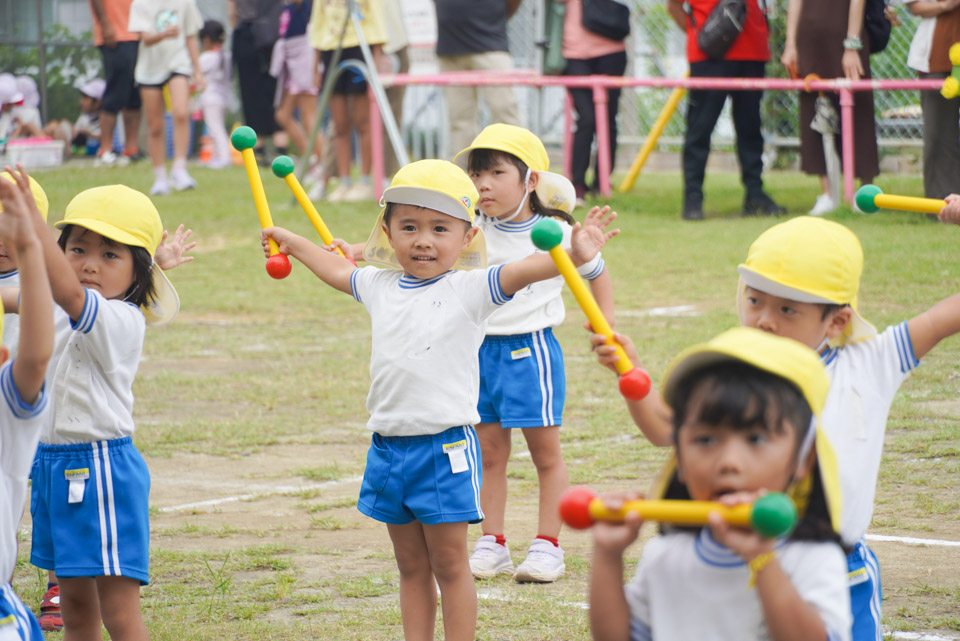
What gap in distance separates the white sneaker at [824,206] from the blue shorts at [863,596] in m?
7.44

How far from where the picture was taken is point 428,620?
3482mm

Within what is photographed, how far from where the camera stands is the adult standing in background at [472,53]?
11047 millimetres

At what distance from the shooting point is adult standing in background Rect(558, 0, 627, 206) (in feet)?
36.5

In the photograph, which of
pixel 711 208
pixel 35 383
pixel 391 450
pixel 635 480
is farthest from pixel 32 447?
pixel 711 208

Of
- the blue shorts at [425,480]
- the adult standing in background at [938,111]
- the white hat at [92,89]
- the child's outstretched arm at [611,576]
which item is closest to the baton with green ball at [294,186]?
the blue shorts at [425,480]

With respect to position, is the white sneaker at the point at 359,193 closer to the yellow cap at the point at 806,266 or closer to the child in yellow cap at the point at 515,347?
the child in yellow cap at the point at 515,347

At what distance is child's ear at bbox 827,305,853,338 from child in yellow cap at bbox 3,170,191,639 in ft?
5.64

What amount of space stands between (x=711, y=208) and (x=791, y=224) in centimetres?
861

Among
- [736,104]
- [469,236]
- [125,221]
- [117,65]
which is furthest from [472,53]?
[125,221]

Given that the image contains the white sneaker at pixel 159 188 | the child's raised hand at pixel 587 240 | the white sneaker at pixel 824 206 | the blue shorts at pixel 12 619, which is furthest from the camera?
the white sneaker at pixel 159 188

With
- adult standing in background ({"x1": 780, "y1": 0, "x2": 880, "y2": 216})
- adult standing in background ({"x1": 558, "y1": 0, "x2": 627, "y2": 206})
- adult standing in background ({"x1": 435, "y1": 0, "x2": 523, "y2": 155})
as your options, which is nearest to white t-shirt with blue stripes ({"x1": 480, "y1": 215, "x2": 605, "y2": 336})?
adult standing in background ({"x1": 780, "y1": 0, "x2": 880, "y2": 216})

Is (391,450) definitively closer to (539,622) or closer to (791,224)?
(539,622)

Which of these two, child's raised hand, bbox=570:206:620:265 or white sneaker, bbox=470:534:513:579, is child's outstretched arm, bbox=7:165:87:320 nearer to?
child's raised hand, bbox=570:206:620:265

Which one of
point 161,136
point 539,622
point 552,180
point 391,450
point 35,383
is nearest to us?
point 35,383
